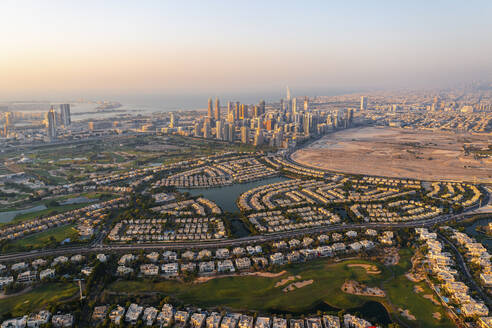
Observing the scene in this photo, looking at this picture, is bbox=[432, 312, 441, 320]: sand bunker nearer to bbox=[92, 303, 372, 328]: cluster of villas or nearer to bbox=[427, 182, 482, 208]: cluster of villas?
bbox=[92, 303, 372, 328]: cluster of villas

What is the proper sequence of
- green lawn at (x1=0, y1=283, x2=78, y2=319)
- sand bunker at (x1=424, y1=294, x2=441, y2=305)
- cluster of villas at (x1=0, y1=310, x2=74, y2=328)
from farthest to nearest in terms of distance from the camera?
sand bunker at (x1=424, y1=294, x2=441, y2=305), green lawn at (x1=0, y1=283, x2=78, y2=319), cluster of villas at (x1=0, y1=310, x2=74, y2=328)

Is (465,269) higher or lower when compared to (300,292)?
higher

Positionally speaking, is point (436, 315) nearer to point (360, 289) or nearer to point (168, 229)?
point (360, 289)

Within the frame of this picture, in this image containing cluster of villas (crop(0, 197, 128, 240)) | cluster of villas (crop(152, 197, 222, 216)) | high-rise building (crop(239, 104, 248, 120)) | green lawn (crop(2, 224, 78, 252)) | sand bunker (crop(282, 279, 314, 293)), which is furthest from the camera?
high-rise building (crop(239, 104, 248, 120))

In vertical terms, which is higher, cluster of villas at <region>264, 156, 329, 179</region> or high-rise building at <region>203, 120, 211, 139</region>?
high-rise building at <region>203, 120, 211, 139</region>

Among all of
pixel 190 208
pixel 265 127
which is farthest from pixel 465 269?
pixel 265 127

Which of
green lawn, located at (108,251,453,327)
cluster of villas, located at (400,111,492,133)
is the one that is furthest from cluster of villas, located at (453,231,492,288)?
cluster of villas, located at (400,111,492,133)

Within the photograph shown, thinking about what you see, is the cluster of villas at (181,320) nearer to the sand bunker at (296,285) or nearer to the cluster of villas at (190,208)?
the sand bunker at (296,285)
